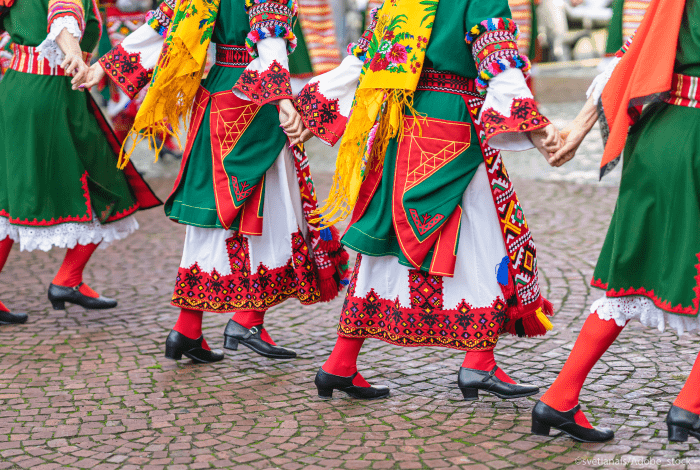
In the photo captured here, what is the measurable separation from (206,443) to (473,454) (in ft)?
3.09

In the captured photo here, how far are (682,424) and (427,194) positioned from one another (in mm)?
1170

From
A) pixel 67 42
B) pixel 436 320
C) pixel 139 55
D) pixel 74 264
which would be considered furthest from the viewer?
pixel 74 264

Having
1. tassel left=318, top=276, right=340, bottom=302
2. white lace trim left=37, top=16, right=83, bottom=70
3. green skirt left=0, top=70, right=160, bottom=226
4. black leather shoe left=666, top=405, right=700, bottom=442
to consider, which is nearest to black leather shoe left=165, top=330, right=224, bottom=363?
tassel left=318, top=276, right=340, bottom=302

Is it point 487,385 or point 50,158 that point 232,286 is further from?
point 50,158

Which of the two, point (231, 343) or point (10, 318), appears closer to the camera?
point (231, 343)

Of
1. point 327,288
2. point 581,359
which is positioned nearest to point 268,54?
point 327,288

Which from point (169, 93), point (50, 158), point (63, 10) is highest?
point (63, 10)

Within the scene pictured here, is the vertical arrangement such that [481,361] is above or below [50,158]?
below

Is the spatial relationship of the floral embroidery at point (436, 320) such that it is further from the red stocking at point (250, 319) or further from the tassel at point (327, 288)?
the red stocking at point (250, 319)

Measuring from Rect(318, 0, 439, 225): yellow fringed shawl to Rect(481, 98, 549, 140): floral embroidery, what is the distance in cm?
34

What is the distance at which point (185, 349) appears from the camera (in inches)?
154

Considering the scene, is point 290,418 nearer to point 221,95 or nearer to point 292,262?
point 292,262

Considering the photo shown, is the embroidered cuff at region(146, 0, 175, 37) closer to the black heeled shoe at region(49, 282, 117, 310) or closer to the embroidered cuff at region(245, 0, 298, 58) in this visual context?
the embroidered cuff at region(245, 0, 298, 58)

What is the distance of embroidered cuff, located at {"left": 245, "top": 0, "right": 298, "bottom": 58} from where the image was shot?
356 centimetres
